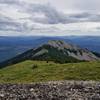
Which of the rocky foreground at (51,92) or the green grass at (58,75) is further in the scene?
the green grass at (58,75)

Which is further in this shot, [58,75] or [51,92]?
[58,75]

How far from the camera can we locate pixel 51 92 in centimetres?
3559

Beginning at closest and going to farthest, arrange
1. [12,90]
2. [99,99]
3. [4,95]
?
[99,99] → [4,95] → [12,90]

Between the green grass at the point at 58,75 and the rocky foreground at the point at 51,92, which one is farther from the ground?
the rocky foreground at the point at 51,92

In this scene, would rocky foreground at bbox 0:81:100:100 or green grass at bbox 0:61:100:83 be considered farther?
green grass at bbox 0:61:100:83

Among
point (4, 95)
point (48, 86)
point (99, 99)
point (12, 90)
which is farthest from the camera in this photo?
point (48, 86)

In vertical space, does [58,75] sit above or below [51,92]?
below

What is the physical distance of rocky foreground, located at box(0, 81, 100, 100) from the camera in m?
33.1

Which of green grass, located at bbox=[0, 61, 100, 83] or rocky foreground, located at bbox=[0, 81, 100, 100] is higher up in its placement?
rocky foreground, located at bbox=[0, 81, 100, 100]

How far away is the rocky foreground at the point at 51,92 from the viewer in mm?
33062

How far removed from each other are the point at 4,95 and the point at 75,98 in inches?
271

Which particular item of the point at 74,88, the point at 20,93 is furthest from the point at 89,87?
the point at 20,93

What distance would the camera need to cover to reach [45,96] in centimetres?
3356

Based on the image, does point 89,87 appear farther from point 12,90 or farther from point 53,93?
point 12,90
